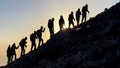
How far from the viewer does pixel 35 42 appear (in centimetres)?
5712

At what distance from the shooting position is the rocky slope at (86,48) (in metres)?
40.2

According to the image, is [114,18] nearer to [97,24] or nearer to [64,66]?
[97,24]

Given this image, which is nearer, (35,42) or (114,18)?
(114,18)

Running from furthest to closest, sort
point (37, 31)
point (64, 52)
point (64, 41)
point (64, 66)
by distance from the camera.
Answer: point (37, 31) < point (64, 41) < point (64, 52) < point (64, 66)

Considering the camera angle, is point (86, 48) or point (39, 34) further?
point (39, 34)

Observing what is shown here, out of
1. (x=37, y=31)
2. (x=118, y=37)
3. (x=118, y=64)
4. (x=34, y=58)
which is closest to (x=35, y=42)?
(x=37, y=31)

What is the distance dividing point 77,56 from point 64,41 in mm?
7548

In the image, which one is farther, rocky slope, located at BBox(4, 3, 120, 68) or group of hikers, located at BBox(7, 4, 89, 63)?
group of hikers, located at BBox(7, 4, 89, 63)

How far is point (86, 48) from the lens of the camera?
43812mm

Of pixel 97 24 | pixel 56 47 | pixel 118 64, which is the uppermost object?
pixel 97 24

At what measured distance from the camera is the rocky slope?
40219mm

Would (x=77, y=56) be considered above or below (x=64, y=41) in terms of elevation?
below

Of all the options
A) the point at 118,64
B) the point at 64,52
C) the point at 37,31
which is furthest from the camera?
the point at 37,31

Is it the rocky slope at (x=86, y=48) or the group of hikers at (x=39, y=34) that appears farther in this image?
the group of hikers at (x=39, y=34)
